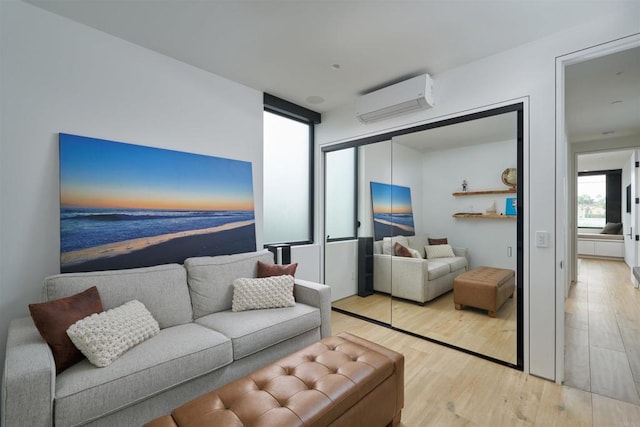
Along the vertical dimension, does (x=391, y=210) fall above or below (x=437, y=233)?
above

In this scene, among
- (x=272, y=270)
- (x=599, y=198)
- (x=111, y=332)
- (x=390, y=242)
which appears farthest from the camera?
(x=599, y=198)

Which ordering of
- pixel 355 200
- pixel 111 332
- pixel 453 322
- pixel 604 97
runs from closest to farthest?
pixel 111 332 < pixel 453 322 < pixel 604 97 < pixel 355 200

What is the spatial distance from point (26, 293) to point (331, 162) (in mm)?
3149

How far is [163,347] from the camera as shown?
165cm

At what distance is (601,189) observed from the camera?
26.8 feet

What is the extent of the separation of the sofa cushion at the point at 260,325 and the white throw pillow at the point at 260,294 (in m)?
0.05

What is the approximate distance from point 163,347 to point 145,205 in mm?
1222

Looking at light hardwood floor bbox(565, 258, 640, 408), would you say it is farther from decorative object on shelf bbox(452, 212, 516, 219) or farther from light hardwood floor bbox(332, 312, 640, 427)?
decorative object on shelf bbox(452, 212, 516, 219)

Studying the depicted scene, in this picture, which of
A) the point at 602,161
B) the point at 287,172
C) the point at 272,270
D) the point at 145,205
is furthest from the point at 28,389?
the point at 602,161

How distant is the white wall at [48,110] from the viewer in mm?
1839

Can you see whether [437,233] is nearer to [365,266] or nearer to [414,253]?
[414,253]

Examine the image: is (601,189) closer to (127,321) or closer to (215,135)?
(215,135)

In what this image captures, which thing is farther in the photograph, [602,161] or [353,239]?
[602,161]

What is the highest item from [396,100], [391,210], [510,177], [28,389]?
[396,100]
